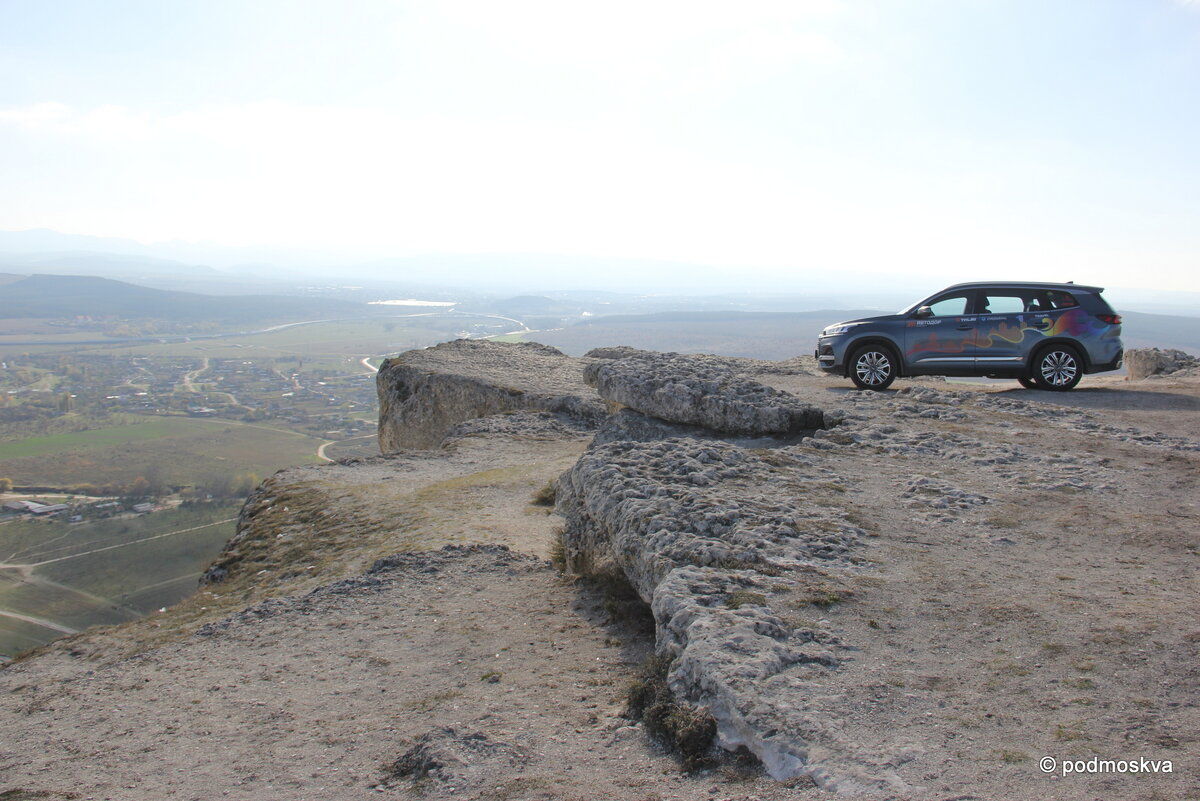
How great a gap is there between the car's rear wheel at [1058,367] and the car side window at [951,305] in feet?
5.63

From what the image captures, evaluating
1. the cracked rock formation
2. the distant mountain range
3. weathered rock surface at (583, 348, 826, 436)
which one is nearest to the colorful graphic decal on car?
weathered rock surface at (583, 348, 826, 436)

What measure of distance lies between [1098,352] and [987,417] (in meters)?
4.44

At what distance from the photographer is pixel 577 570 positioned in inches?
314

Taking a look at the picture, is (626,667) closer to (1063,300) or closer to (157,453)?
(1063,300)

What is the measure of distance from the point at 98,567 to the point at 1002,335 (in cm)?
2669

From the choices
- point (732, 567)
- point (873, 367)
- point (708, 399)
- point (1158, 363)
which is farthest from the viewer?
point (1158, 363)

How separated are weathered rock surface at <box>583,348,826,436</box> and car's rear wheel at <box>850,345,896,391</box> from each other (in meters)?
3.84

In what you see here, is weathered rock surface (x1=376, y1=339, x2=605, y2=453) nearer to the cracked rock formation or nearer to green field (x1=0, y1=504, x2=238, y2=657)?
green field (x1=0, y1=504, x2=238, y2=657)

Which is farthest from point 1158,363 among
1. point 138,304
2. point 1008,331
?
point 138,304

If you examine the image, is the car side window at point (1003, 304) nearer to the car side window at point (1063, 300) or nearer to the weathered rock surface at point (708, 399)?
the car side window at point (1063, 300)

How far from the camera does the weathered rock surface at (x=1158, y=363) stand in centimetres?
1909

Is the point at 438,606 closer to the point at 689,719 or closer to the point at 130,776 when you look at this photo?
the point at 130,776

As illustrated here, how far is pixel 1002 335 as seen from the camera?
47.6 feet

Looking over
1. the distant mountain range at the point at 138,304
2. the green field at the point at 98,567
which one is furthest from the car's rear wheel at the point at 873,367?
the distant mountain range at the point at 138,304
